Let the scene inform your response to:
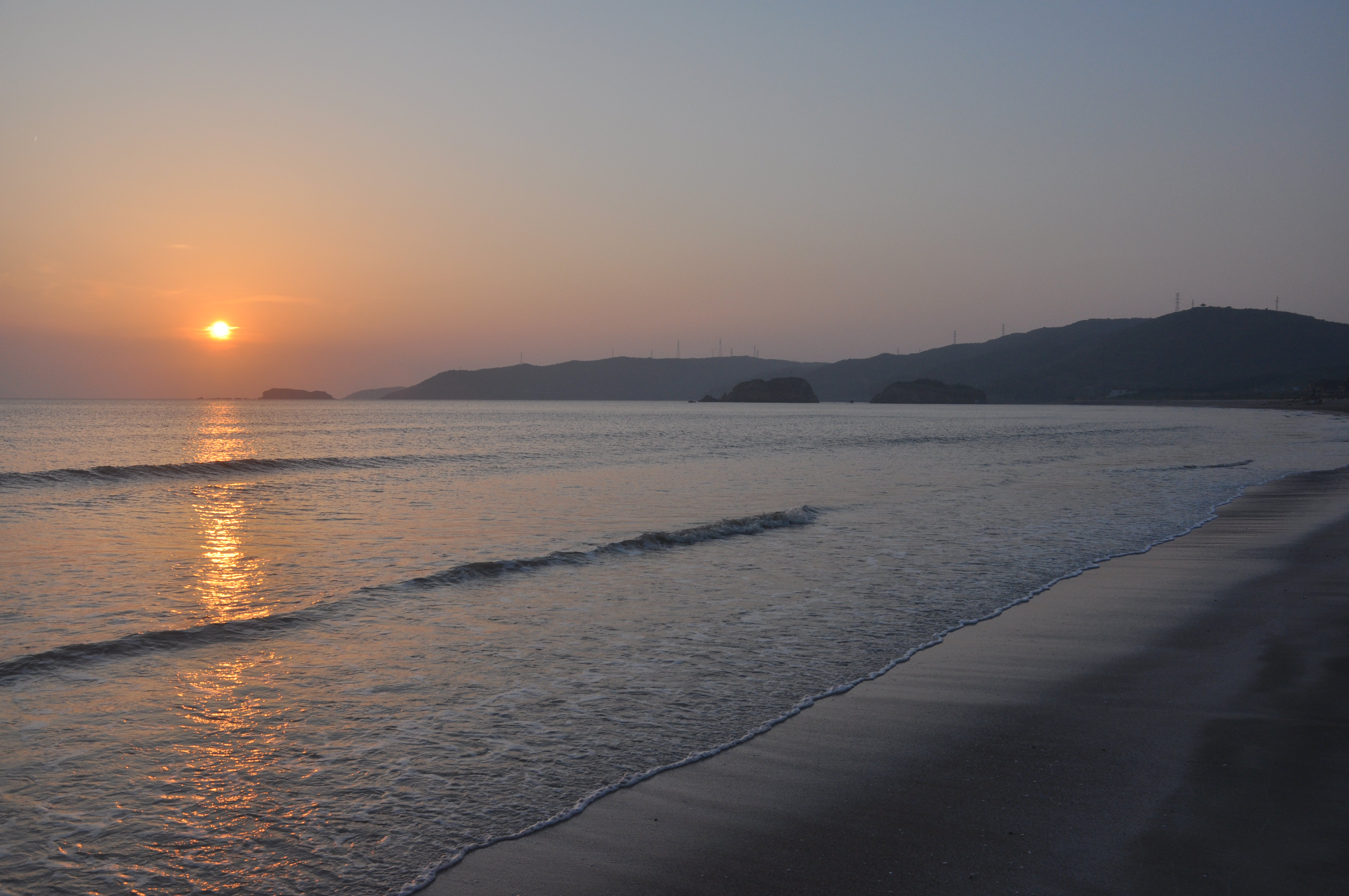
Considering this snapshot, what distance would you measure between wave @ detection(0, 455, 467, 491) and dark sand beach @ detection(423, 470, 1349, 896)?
27.0 m

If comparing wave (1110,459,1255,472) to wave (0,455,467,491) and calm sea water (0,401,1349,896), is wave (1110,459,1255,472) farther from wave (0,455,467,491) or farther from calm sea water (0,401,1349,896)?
wave (0,455,467,491)

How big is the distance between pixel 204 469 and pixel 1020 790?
33223 millimetres

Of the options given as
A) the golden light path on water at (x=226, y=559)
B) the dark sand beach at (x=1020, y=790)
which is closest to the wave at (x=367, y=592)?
the golden light path on water at (x=226, y=559)

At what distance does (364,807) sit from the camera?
468 cm

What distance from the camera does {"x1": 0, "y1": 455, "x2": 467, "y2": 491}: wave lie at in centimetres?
2630

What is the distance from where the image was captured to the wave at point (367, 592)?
24.9ft

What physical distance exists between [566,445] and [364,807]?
42.7m

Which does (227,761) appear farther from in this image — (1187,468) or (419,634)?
(1187,468)

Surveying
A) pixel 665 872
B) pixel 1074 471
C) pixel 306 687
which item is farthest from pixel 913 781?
pixel 1074 471

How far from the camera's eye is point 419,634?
8.63 m

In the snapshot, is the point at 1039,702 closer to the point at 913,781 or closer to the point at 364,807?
the point at 913,781

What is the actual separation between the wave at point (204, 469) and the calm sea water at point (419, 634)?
371 millimetres

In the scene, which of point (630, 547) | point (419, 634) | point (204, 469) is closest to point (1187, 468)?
point (630, 547)

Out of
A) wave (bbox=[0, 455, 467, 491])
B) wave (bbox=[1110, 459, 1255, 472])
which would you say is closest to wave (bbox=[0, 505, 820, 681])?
wave (bbox=[1110, 459, 1255, 472])
